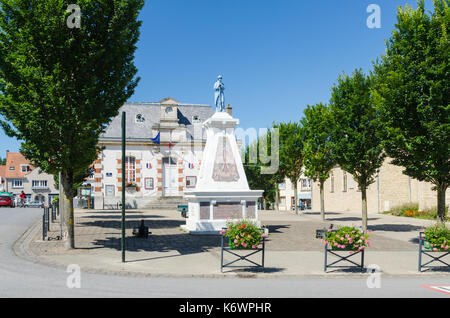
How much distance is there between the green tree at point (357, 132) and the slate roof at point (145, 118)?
31199mm

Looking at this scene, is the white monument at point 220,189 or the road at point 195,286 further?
the white monument at point 220,189

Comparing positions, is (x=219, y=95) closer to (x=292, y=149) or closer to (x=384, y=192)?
(x=292, y=149)

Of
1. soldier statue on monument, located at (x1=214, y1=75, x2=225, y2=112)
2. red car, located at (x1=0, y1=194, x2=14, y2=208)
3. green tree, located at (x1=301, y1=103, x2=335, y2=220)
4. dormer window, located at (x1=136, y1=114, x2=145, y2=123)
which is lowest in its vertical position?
red car, located at (x1=0, y1=194, x2=14, y2=208)

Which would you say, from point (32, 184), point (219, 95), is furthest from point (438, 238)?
point (32, 184)

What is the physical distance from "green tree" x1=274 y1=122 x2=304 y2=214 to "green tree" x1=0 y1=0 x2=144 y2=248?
23.4 meters

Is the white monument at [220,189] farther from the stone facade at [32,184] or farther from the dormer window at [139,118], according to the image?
the stone facade at [32,184]

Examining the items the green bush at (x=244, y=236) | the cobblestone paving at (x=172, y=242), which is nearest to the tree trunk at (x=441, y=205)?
the cobblestone paving at (x=172, y=242)

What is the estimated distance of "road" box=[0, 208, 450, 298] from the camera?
827 cm

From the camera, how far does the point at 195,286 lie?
916cm

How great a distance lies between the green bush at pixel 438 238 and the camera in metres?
10.9

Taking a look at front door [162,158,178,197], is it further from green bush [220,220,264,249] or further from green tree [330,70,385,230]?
green bush [220,220,264,249]

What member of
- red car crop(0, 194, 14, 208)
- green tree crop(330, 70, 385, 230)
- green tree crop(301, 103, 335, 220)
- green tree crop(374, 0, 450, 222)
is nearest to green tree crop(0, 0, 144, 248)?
green tree crop(374, 0, 450, 222)

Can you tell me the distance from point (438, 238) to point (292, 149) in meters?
25.8
